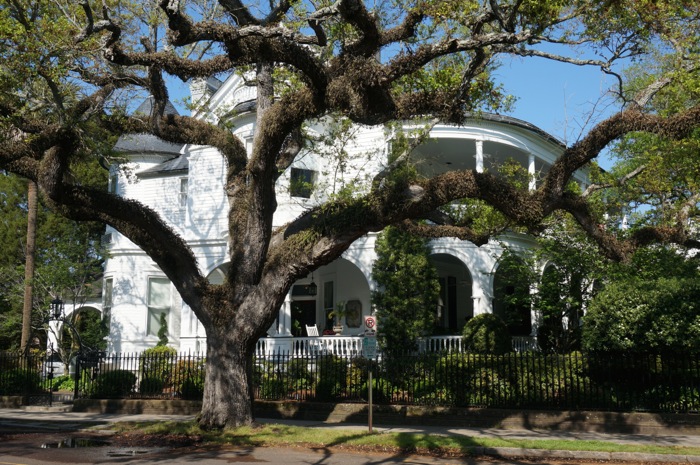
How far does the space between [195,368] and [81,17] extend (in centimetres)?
983

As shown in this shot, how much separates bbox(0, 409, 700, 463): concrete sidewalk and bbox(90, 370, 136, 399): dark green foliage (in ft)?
2.98

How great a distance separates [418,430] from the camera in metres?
15.5

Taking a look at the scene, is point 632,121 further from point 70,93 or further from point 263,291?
point 70,93

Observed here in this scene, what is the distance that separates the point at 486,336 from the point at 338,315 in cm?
618

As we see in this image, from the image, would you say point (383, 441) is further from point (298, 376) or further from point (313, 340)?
point (313, 340)

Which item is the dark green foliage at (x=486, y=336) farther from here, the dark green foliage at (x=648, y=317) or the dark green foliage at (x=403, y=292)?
the dark green foliage at (x=648, y=317)

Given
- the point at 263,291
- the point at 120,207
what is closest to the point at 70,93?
the point at 120,207

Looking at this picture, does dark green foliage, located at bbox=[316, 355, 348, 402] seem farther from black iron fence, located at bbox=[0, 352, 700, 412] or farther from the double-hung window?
the double-hung window

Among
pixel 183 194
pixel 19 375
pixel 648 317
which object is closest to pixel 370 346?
pixel 648 317

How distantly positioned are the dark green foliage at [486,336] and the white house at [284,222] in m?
1.56

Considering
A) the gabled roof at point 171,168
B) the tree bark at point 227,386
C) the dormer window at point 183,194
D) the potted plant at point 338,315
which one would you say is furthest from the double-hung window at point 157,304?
the tree bark at point 227,386

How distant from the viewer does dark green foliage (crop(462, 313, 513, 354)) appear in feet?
70.3

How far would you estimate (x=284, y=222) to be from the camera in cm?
2403

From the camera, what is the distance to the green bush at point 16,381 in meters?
22.1
